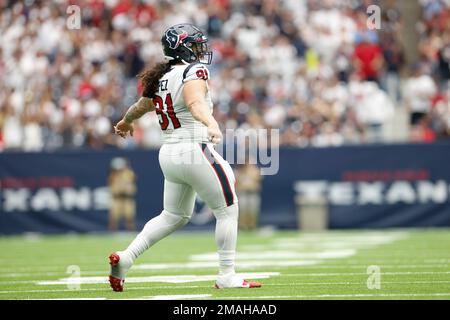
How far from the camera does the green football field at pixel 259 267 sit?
7309 mm

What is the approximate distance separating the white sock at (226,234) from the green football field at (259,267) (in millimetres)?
249

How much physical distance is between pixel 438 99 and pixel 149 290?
11.9 meters

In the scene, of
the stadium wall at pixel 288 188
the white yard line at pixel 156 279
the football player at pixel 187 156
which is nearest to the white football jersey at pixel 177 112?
the football player at pixel 187 156

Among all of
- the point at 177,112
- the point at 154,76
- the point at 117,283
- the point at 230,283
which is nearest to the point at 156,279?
the point at 117,283

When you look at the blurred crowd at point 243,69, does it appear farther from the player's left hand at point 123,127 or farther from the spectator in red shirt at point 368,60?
the player's left hand at point 123,127

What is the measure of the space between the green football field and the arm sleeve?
1629 mm

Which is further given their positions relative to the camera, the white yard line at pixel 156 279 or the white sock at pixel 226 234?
the white yard line at pixel 156 279

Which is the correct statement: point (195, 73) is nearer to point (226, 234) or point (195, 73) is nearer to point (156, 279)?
point (226, 234)

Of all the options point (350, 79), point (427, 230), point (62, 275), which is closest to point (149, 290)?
point (62, 275)

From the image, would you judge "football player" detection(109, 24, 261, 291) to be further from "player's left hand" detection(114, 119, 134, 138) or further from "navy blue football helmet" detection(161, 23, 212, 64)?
"player's left hand" detection(114, 119, 134, 138)

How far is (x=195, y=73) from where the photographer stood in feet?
23.9

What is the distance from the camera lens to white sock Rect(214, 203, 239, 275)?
7.36m

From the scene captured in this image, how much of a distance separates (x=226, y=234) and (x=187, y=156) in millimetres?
670

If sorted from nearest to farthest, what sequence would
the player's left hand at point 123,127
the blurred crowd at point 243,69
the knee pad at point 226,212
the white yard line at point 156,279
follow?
the knee pad at point 226,212 < the player's left hand at point 123,127 < the white yard line at point 156,279 < the blurred crowd at point 243,69
